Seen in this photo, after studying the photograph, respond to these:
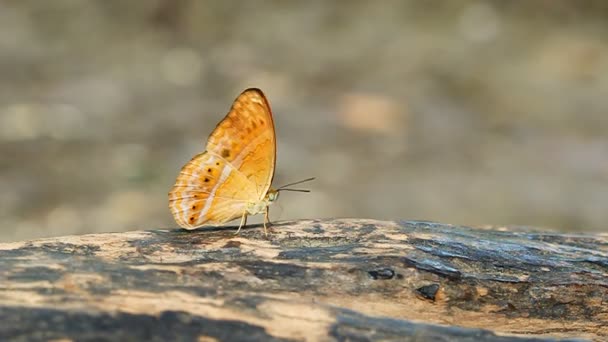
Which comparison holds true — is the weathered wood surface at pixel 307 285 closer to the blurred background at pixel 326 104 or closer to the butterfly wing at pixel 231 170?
the butterfly wing at pixel 231 170

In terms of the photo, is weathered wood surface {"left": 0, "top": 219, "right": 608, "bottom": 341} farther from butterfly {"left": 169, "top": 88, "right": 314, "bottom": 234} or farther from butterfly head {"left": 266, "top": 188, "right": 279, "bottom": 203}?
butterfly head {"left": 266, "top": 188, "right": 279, "bottom": 203}

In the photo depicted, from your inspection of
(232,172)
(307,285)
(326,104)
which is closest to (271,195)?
(232,172)

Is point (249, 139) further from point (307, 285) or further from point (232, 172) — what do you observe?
point (307, 285)

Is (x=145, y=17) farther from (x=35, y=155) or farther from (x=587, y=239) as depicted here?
(x=587, y=239)

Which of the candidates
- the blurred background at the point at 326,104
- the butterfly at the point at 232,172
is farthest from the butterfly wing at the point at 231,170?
the blurred background at the point at 326,104

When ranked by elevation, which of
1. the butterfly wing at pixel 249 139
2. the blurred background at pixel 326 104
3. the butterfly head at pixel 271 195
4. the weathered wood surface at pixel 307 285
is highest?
the blurred background at pixel 326 104

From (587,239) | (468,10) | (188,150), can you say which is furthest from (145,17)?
(587,239)

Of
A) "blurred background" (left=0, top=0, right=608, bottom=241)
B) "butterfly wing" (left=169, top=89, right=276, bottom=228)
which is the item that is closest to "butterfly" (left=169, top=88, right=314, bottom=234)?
"butterfly wing" (left=169, top=89, right=276, bottom=228)
